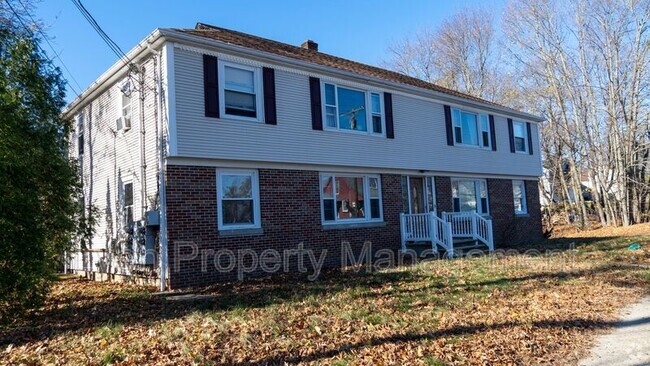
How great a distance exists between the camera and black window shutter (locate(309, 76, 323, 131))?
505 inches

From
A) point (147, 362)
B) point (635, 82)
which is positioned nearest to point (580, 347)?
point (147, 362)

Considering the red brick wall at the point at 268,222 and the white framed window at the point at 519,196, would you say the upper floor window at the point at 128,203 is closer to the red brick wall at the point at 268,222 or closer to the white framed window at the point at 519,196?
the red brick wall at the point at 268,222

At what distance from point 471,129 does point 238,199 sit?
10831 mm

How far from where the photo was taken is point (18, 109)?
29.3ft

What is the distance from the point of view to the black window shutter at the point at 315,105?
12820 mm

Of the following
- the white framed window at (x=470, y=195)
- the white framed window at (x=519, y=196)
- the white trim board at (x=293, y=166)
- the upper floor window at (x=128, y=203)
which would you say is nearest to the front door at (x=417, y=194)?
the white trim board at (x=293, y=166)

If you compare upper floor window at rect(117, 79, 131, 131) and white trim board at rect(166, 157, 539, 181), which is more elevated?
upper floor window at rect(117, 79, 131, 131)

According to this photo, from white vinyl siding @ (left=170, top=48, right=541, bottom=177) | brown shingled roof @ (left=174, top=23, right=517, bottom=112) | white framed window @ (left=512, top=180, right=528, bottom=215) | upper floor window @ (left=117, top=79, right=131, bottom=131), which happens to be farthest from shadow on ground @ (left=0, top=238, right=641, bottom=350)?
white framed window @ (left=512, top=180, right=528, bottom=215)

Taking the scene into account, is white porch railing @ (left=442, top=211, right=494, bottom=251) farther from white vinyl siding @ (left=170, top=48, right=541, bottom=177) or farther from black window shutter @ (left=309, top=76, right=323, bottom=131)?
black window shutter @ (left=309, top=76, right=323, bottom=131)

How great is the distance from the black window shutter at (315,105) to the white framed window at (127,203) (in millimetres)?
5033

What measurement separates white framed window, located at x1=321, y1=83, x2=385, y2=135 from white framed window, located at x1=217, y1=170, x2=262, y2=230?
2979 mm

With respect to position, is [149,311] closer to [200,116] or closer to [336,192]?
[200,116]

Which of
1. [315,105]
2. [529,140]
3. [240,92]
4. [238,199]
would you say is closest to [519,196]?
[529,140]

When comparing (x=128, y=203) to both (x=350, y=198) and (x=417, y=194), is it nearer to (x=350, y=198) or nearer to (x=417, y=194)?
(x=350, y=198)
